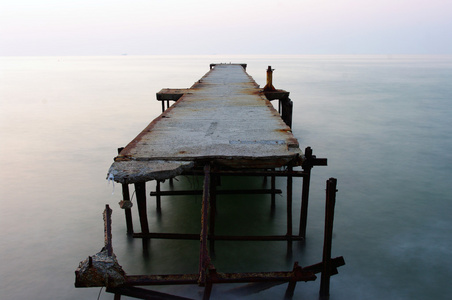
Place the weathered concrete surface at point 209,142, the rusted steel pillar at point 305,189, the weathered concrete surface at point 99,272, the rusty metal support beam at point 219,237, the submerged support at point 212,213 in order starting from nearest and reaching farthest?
the weathered concrete surface at point 99,272 → the weathered concrete surface at point 209,142 → the rusted steel pillar at point 305,189 → the submerged support at point 212,213 → the rusty metal support beam at point 219,237

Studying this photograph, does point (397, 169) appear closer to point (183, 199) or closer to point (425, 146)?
point (425, 146)

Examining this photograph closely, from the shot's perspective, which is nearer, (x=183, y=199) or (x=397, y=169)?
(x=183, y=199)

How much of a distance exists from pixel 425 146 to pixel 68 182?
9399 millimetres

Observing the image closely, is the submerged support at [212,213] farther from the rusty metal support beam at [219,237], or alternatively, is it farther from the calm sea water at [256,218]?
the calm sea water at [256,218]

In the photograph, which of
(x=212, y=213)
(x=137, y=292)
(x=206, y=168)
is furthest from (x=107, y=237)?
(x=212, y=213)

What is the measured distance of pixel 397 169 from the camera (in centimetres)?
898

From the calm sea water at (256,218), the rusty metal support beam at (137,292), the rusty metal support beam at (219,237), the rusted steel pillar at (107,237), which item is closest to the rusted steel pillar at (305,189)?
the rusty metal support beam at (219,237)

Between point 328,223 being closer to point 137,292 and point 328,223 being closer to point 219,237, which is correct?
point 219,237

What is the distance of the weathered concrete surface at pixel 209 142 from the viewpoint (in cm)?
382

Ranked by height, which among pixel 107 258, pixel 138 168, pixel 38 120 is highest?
pixel 138 168

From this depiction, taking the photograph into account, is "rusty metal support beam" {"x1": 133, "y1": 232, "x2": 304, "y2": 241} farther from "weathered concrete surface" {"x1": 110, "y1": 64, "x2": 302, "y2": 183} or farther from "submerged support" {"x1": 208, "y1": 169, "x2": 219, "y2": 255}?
"weathered concrete surface" {"x1": 110, "y1": 64, "x2": 302, "y2": 183}

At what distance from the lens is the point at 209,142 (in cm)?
448

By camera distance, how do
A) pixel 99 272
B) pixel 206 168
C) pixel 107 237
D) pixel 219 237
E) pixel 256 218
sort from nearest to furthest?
pixel 99 272
pixel 107 237
pixel 206 168
pixel 219 237
pixel 256 218

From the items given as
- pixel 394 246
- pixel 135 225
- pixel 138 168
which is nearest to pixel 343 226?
pixel 394 246
